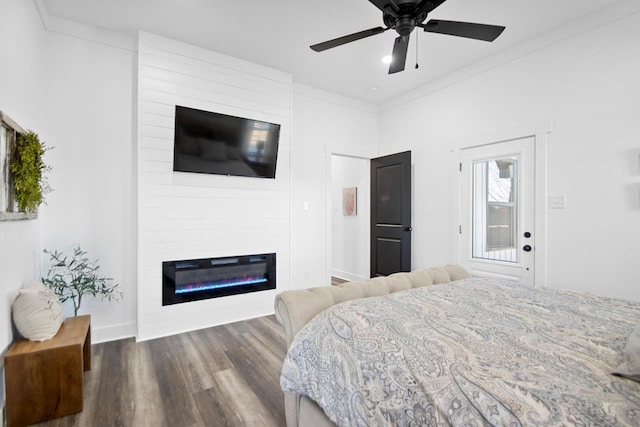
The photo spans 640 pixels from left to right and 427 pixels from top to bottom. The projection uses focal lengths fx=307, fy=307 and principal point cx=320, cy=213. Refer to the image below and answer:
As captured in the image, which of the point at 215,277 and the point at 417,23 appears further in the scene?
the point at 215,277

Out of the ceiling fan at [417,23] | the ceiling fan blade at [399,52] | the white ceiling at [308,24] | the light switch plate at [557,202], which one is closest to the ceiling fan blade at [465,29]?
the ceiling fan at [417,23]

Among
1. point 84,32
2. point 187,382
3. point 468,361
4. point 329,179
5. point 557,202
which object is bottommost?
point 187,382

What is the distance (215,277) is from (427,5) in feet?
10.5

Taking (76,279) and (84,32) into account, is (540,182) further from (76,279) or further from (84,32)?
(84,32)

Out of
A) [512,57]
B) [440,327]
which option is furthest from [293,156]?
[440,327]

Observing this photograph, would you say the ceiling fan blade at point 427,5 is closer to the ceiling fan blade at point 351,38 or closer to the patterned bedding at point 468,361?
the ceiling fan blade at point 351,38

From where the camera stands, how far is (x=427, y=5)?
6.23ft

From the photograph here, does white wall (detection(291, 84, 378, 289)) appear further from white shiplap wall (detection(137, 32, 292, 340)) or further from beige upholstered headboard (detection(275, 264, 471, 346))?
beige upholstered headboard (detection(275, 264, 471, 346))

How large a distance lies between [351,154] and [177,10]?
9.53ft

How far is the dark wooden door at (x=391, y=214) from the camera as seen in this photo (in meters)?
4.43

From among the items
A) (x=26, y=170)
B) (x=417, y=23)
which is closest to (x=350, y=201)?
(x=417, y=23)

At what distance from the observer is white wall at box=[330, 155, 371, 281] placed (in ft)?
17.3

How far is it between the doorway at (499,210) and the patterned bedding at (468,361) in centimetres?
167

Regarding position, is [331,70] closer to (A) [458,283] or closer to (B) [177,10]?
(B) [177,10]
